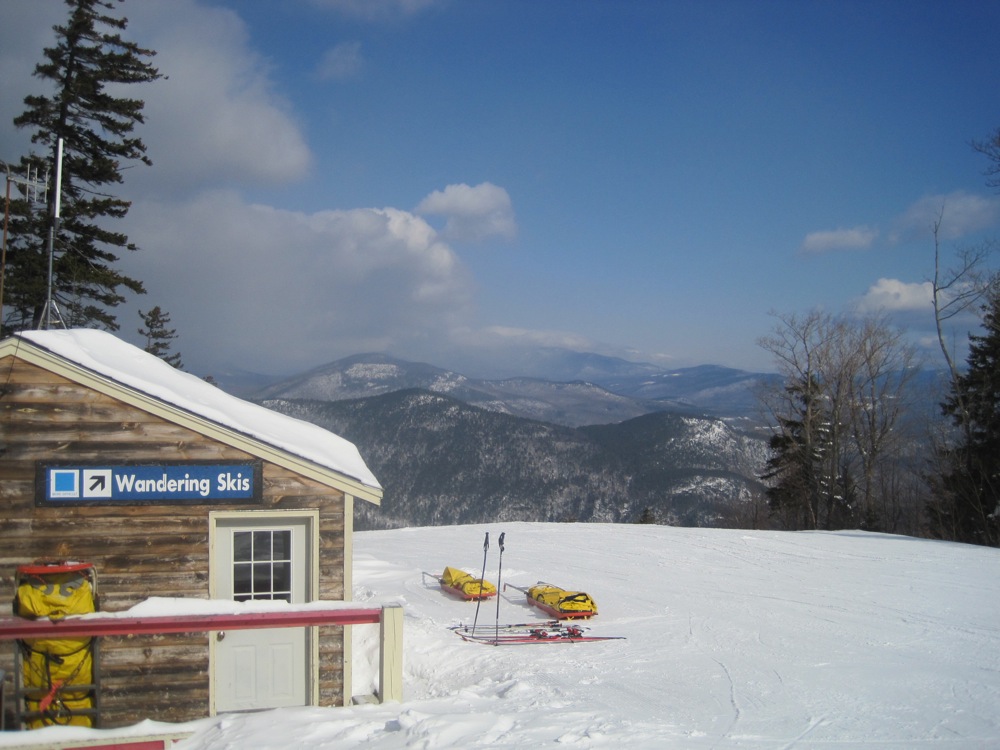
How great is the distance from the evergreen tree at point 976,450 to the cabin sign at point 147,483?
29.1 m

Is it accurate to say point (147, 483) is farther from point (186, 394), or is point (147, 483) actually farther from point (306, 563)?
point (306, 563)

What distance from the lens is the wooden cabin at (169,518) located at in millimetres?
8109

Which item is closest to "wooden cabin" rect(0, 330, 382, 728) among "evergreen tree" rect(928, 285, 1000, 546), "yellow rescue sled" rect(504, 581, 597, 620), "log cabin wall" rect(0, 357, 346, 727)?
"log cabin wall" rect(0, 357, 346, 727)

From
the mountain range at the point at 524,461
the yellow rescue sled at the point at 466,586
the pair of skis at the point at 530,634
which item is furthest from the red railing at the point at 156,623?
the mountain range at the point at 524,461

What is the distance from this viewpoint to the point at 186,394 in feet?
29.2

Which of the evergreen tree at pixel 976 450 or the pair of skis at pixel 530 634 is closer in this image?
the pair of skis at pixel 530 634

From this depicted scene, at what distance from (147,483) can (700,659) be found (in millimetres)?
7911

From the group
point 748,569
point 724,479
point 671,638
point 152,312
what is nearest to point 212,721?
point 671,638

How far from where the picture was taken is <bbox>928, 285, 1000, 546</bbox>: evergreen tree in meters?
29.5

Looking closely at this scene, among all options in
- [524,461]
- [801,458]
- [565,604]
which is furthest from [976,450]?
[524,461]

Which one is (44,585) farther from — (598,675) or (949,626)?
(949,626)

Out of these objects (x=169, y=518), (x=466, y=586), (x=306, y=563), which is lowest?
(x=466, y=586)

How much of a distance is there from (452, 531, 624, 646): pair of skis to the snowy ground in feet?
1.08

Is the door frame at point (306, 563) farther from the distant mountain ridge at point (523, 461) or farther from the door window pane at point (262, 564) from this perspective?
the distant mountain ridge at point (523, 461)
